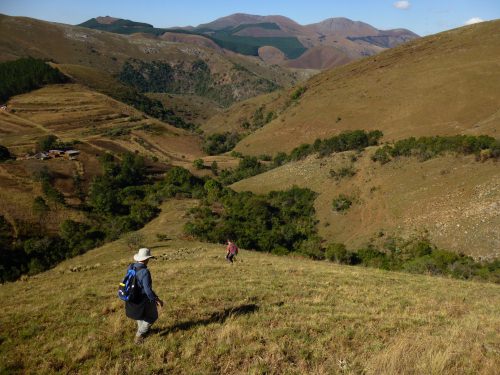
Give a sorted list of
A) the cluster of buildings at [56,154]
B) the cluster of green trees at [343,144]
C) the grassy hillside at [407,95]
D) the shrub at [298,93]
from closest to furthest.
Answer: the cluster of green trees at [343,144]
the cluster of buildings at [56,154]
the grassy hillside at [407,95]
the shrub at [298,93]

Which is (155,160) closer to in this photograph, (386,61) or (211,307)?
(386,61)

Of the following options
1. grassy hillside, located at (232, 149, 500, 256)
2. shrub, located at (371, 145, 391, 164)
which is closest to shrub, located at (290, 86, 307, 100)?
grassy hillside, located at (232, 149, 500, 256)

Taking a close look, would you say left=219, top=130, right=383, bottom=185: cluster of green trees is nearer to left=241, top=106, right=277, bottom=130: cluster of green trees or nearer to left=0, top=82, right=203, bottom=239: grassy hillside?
left=0, top=82, right=203, bottom=239: grassy hillside

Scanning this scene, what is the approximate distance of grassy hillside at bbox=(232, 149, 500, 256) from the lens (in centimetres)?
4072

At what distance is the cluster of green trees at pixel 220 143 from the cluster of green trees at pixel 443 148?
74.8 m

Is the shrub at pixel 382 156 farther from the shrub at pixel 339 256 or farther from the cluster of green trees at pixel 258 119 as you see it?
the cluster of green trees at pixel 258 119

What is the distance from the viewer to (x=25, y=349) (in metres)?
8.60

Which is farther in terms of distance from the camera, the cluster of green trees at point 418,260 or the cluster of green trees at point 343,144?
the cluster of green trees at point 343,144

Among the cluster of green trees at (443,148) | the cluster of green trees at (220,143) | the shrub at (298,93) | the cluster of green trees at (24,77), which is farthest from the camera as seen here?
the cluster of green trees at (24,77)

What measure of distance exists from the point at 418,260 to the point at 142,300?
94.2 ft

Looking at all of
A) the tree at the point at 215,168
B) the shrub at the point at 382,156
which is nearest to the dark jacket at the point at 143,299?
the shrub at the point at 382,156

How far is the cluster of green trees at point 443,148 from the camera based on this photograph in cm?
5127

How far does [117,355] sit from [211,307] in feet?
12.7

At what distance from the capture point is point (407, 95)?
330 feet
